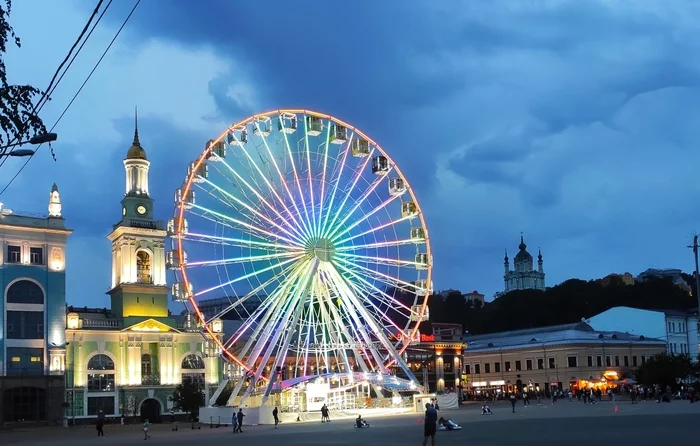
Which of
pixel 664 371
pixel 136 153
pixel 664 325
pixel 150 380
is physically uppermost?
pixel 136 153

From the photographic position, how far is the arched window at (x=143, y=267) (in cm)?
10156

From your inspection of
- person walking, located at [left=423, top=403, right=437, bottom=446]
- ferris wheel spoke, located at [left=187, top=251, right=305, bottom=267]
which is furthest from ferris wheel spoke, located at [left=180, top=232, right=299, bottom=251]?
person walking, located at [left=423, top=403, right=437, bottom=446]

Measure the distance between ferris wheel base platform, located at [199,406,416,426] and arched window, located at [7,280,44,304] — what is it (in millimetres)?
25832

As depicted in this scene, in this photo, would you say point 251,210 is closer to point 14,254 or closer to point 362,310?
point 362,310

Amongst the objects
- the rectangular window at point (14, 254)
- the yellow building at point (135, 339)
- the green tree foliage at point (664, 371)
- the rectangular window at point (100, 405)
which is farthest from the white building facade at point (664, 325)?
the rectangular window at point (14, 254)

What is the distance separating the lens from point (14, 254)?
89188 millimetres

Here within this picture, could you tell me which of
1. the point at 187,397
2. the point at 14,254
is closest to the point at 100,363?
the point at 187,397

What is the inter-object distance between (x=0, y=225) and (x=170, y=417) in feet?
88.3

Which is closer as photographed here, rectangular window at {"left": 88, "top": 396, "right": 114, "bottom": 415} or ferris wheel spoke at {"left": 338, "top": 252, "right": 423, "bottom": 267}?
ferris wheel spoke at {"left": 338, "top": 252, "right": 423, "bottom": 267}

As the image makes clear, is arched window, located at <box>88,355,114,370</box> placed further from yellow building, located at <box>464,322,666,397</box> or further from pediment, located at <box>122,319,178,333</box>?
yellow building, located at <box>464,322,666,397</box>

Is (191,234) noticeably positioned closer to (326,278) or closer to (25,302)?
(326,278)

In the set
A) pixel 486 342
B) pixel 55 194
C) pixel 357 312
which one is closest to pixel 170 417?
pixel 55 194

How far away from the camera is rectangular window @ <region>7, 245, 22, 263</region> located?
291 feet

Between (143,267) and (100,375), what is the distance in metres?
14.4
